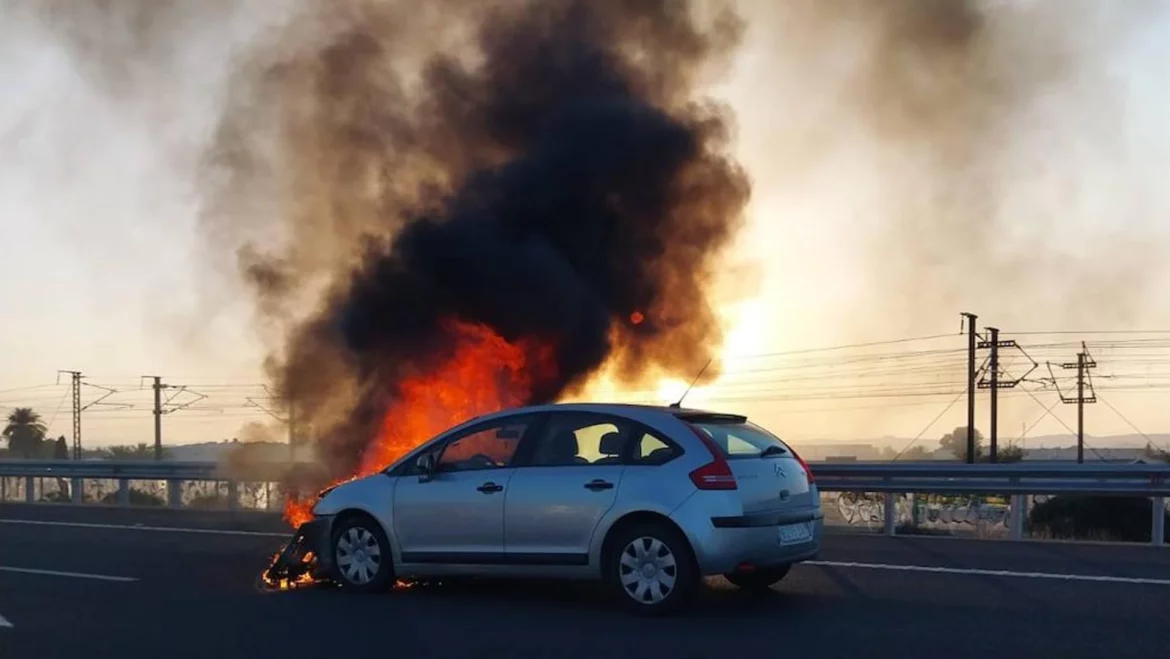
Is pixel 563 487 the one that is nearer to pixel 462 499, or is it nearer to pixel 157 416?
pixel 462 499

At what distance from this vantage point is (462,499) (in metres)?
8.97

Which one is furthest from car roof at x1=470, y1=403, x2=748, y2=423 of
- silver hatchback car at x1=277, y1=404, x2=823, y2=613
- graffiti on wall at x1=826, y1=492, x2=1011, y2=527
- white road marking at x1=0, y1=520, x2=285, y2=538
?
graffiti on wall at x1=826, y1=492, x2=1011, y2=527

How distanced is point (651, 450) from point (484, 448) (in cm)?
148

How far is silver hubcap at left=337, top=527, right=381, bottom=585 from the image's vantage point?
940cm

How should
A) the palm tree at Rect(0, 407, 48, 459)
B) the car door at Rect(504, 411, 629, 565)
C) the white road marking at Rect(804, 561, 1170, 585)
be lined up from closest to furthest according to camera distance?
the car door at Rect(504, 411, 629, 565)
the white road marking at Rect(804, 561, 1170, 585)
the palm tree at Rect(0, 407, 48, 459)

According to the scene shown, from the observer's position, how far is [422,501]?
9148 millimetres

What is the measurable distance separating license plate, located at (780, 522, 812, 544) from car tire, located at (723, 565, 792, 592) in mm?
509

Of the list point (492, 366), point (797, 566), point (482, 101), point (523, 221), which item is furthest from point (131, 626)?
point (482, 101)

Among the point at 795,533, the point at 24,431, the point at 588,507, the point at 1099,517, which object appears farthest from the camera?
the point at 24,431

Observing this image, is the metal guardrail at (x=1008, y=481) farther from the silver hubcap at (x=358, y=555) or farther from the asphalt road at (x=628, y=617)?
the silver hubcap at (x=358, y=555)

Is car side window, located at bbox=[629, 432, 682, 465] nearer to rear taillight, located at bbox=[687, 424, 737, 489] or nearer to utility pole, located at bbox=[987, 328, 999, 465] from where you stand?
rear taillight, located at bbox=[687, 424, 737, 489]

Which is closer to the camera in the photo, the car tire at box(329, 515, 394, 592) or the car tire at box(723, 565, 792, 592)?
the car tire at box(723, 565, 792, 592)

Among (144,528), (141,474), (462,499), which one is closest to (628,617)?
(462,499)

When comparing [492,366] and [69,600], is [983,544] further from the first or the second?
[69,600]
